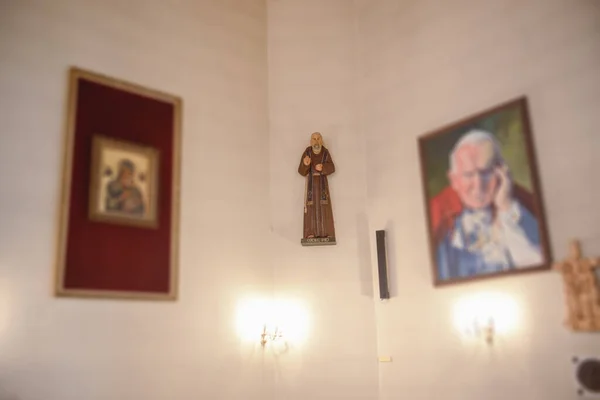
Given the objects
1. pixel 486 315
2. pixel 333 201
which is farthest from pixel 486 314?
pixel 333 201

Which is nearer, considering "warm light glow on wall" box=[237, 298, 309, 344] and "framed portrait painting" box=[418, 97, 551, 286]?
"framed portrait painting" box=[418, 97, 551, 286]

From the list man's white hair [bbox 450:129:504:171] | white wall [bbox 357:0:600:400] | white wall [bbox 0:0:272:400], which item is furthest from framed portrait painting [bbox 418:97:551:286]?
white wall [bbox 0:0:272:400]

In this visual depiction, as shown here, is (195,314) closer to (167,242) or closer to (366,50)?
(167,242)

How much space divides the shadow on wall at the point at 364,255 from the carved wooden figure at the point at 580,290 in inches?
89.9

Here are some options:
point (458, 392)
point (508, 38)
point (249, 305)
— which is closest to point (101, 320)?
point (249, 305)

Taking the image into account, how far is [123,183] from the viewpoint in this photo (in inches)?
248

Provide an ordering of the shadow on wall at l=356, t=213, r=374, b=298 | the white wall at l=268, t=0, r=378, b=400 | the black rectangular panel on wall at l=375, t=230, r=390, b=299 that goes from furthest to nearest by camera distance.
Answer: the shadow on wall at l=356, t=213, r=374, b=298 < the white wall at l=268, t=0, r=378, b=400 < the black rectangular panel on wall at l=375, t=230, r=390, b=299

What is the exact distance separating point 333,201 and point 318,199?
29 cm

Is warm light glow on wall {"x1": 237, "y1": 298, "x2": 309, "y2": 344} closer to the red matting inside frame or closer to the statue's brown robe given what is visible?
the statue's brown robe

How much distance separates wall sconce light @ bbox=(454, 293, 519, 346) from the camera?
5.47 meters

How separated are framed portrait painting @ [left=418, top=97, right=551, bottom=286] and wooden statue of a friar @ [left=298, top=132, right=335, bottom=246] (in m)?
1.19

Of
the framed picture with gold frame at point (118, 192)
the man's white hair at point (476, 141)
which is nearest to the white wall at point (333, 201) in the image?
the man's white hair at point (476, 141)

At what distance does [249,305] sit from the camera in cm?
704

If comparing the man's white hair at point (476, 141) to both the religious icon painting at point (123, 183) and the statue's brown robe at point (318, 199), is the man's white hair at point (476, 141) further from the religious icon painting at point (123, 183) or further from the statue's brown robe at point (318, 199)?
the religious icon painting at point (123, 183)
